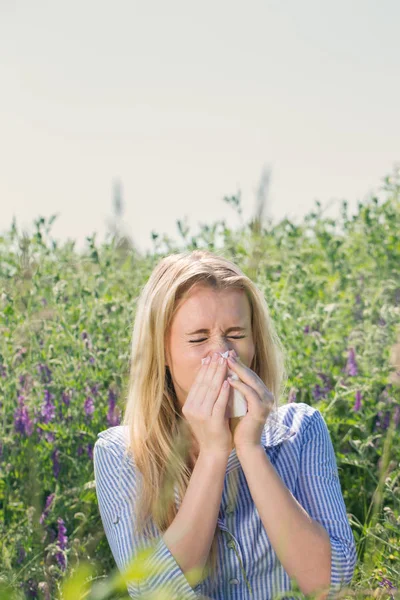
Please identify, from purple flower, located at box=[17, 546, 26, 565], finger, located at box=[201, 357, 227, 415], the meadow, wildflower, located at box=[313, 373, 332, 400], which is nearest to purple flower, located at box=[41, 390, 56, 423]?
the meadow

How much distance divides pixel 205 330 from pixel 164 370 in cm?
22

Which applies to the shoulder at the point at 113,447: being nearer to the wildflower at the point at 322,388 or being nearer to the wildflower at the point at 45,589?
the wildflower at the point at 45,589

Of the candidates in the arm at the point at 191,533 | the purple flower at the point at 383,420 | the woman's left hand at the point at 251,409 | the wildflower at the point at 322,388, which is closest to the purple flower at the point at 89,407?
the wildflower at the point at 322,388

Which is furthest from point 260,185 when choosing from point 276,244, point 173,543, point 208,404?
point 276,244

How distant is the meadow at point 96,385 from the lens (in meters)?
2.65

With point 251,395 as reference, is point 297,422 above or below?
below

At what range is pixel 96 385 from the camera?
315 centimetres

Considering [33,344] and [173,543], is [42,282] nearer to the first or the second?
[33,344]

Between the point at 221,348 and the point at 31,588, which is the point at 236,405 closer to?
the point at 221,348

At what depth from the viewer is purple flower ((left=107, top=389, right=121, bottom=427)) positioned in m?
2.96

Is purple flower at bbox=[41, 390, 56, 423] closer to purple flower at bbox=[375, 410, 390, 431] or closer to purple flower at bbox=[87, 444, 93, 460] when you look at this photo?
purple flower at bbox=[87, 444, 93, 460]

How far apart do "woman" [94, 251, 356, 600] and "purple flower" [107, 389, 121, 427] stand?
62 centimetres

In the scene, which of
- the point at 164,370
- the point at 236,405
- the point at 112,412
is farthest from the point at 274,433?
the point at 112,412

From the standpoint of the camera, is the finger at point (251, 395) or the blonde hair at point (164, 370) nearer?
the finger at point (251, 395)
